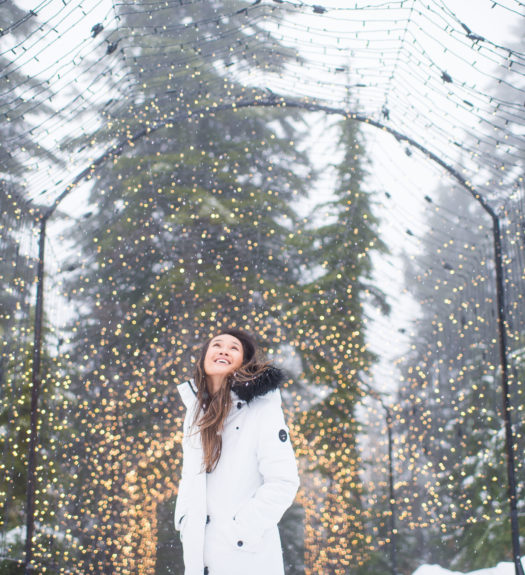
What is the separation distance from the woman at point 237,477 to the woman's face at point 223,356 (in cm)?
6

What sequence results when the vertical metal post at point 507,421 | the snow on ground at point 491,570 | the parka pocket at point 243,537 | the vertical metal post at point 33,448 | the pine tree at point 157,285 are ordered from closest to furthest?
the parka pocket at point 243,537 → the vertical metal post at point 507,421 → the vertical metal post at point 33,448 → the snow on ground at point 491,570 → the pine tree at point 157,285

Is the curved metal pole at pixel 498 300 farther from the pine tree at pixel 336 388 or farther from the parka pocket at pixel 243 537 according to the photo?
the pine tree at pixel 336 388

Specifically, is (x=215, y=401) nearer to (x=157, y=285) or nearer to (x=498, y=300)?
(x=498, y=300)

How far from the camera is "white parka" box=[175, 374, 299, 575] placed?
2.31m

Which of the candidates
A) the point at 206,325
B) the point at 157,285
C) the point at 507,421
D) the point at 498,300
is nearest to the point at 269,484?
the point at 507,421

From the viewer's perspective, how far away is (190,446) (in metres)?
2.55

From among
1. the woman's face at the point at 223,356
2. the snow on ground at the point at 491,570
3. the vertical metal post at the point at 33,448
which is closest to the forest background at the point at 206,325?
the snow on ground at the point at 491,570

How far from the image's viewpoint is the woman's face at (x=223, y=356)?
2752mm

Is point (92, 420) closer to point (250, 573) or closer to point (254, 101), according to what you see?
point (254, 101)

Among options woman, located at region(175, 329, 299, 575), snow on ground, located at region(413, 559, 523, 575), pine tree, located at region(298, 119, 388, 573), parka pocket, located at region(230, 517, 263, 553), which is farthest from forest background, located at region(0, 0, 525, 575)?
parka pocket, located at region(230, 517, 263, 553)

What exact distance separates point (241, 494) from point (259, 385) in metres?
0.47

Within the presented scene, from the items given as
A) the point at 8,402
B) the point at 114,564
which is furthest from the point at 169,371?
the point at 114,564

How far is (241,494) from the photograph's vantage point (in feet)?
7.98

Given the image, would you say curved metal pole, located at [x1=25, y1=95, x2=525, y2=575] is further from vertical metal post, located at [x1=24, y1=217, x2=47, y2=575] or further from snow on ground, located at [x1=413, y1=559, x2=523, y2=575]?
snow on ground, located at [x1=413, y1=559, x2=523, y2=575]
